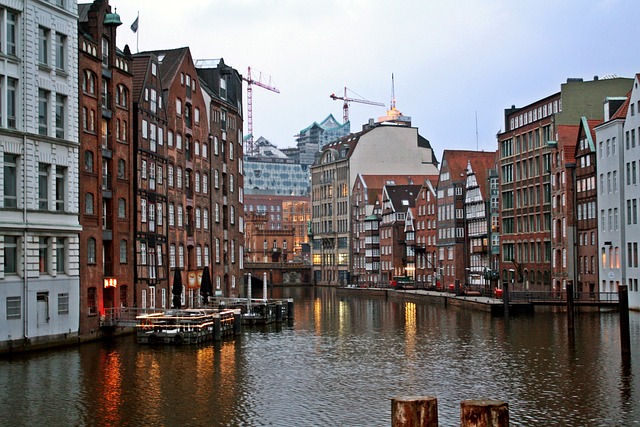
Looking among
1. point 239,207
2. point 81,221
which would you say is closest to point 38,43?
point 81,221

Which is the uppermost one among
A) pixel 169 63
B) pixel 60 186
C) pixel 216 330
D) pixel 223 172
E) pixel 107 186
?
pixel 169 63

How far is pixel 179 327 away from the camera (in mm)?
60500

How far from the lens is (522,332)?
69438 mm

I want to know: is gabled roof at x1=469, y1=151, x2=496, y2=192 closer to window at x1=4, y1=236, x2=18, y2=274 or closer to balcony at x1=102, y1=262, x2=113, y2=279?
balcony at x1=102, y1=262, x2=113, y2=279

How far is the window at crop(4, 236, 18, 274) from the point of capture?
52.1 m

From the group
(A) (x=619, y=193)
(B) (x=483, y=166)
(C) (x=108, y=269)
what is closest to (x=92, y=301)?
(C) (x=108, y=269)

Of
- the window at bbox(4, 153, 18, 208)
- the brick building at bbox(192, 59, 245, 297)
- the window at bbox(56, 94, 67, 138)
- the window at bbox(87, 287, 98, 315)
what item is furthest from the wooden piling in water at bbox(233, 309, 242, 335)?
the brick building at bbox(192, 59, 245, 297)

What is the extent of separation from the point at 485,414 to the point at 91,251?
150ft

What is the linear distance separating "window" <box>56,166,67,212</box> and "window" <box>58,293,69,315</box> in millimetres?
4831

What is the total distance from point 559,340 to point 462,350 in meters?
8.21

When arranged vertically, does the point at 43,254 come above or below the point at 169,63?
below

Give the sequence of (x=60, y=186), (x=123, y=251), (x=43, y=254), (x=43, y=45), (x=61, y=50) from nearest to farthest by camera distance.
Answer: (x=43, y=254)
(x=43, y=45)
(x=60, y=186)
(x=61, y=50)
(x=123, y=251)

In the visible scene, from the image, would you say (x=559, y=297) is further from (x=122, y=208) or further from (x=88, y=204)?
(x=88, y=204)

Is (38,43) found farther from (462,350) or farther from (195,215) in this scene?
(195,215)
